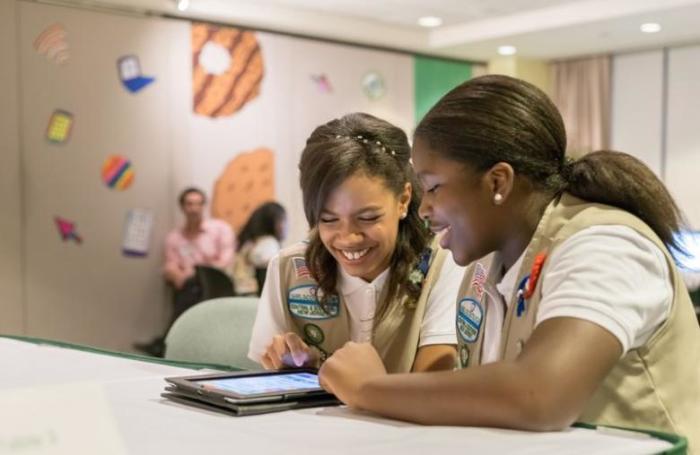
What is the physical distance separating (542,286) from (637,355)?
149 millimetres

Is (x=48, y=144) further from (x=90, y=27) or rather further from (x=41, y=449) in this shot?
(x=41, y=449)

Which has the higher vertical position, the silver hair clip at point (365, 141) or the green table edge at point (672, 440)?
the silver hair clip at point (365, 141)

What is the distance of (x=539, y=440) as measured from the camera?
1057 millimetres

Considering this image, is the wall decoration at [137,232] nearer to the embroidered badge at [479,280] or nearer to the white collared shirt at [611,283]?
the embroidered badge at [479,280]

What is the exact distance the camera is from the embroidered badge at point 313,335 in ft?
6.11

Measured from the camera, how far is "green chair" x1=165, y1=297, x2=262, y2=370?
2.12m

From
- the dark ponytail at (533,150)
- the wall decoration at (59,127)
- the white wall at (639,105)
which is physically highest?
the white wall at (639,105)

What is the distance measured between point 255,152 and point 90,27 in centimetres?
153

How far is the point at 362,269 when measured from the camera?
6.06ft

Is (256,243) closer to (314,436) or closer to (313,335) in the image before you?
(313,335)

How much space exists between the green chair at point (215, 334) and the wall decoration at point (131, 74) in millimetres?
4475

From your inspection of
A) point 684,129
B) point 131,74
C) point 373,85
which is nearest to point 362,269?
point 131,74

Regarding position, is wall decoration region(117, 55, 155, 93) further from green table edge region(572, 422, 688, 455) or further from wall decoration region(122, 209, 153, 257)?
green table edge region(572, 422, 688, 455)

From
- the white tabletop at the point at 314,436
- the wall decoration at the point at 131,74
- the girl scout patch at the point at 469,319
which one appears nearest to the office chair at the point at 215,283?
the wall decoration at the point at 131,74
